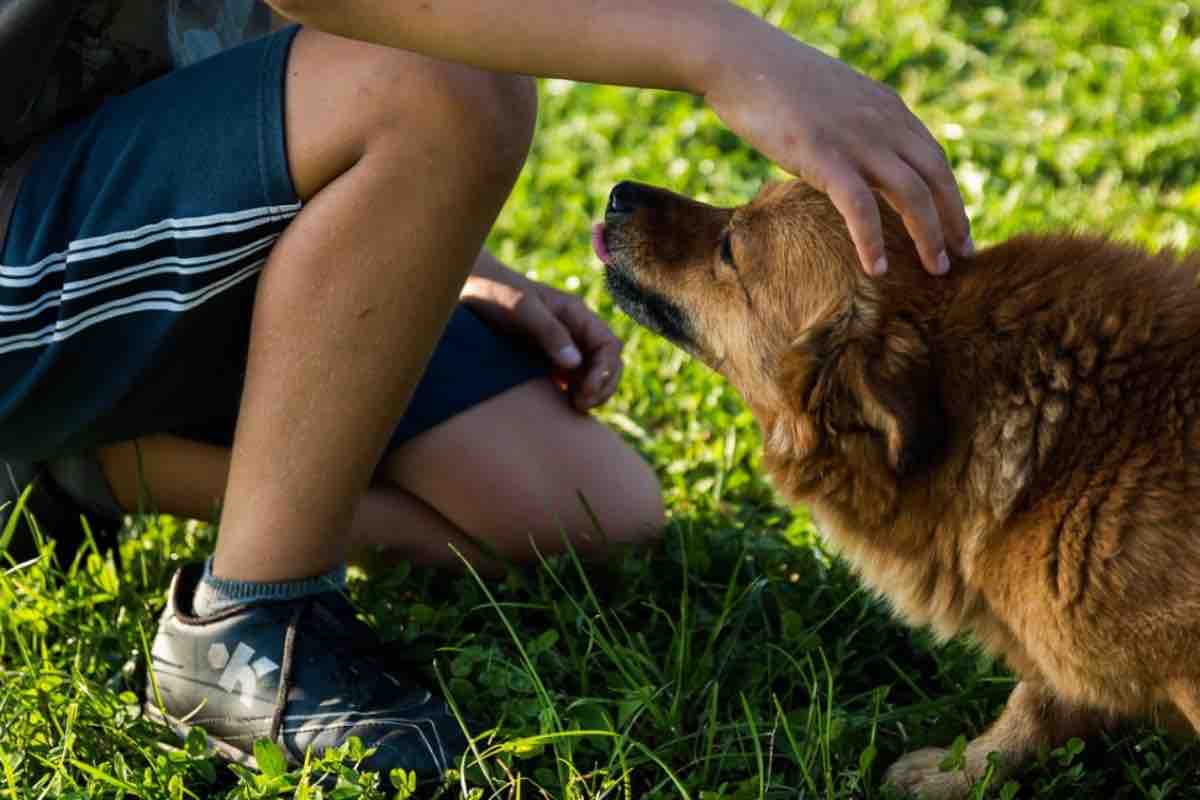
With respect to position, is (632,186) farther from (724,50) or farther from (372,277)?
(724,50)

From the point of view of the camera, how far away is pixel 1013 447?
7.47ft

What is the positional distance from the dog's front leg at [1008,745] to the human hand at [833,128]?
995mm

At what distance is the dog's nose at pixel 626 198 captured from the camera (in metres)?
2.85

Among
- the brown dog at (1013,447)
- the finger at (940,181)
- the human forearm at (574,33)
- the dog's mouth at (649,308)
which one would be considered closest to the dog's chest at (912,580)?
the brown dog at (1013,447)

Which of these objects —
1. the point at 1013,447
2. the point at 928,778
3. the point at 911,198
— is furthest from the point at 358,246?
the point at 928,778

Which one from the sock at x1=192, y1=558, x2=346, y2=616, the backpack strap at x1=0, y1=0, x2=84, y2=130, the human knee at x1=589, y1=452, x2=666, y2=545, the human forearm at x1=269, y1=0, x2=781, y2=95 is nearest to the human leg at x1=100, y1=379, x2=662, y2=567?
the human knee at x1=589, y1=452, x2=666, y2=545

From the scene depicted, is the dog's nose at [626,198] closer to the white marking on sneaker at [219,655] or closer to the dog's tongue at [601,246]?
the dog's tongue at [601,246]

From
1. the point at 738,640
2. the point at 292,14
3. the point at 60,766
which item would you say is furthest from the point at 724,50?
the point at 60,766

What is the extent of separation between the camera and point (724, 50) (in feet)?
6.49

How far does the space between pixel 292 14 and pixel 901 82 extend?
3524 mm

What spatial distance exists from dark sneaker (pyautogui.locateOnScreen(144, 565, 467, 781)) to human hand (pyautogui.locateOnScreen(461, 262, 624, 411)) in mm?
905

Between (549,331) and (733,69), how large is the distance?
1.45 metres

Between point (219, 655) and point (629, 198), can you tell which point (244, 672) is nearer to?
point (219, 655)

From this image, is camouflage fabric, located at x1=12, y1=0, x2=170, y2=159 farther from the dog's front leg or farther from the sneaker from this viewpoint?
the dog's front leg
